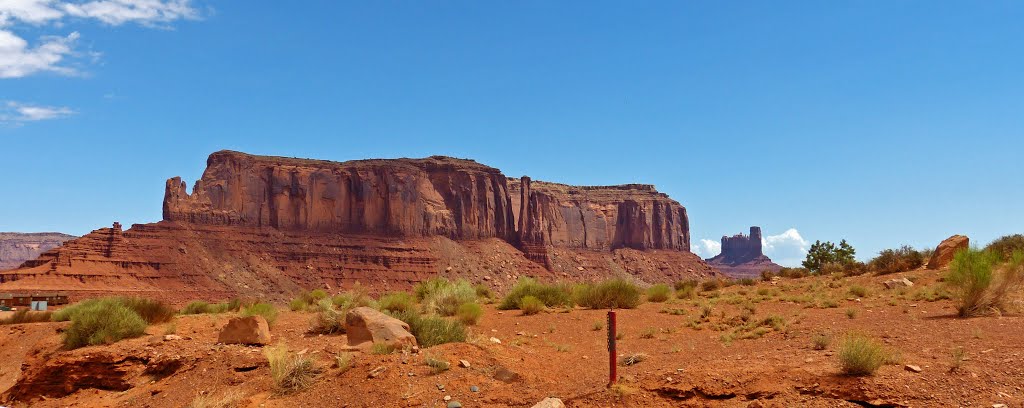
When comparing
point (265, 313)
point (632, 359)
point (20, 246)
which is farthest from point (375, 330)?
point (20, 246)

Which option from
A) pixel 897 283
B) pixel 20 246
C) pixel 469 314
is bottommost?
pixel 469 314

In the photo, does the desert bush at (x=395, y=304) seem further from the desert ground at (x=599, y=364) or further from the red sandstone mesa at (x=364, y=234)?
the red sandstone mesa at (x=364, y=234)

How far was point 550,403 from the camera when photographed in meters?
9.10

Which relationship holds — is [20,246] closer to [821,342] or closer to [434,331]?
[434,331]

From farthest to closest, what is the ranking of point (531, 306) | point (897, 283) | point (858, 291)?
point (897, 283) < point (858, 291) < point (531, 306)

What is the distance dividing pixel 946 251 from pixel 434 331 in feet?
65.2

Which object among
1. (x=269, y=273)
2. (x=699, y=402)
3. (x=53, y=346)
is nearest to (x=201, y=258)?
(x=269, y=273)

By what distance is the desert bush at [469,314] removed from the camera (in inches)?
720

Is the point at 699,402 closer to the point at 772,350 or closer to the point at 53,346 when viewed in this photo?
the point at 772,350

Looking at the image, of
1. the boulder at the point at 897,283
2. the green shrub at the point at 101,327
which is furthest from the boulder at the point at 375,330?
the boulder at the point at 897,283

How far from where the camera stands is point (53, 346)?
1741 centimetres

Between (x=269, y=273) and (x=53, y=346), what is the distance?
229 feet

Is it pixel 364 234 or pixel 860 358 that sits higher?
pixel 364 234

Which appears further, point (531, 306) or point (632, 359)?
point (531, 306)
